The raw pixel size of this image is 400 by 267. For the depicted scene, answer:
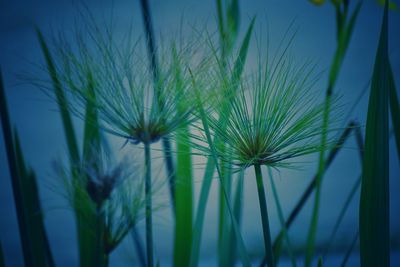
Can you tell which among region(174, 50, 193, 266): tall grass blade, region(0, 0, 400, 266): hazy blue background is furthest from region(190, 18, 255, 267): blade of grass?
region(0, 0, 400, 266): hazy blue background

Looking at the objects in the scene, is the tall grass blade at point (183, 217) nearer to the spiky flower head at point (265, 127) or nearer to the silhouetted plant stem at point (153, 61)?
the silhouetted plant stem at point (153, 61)

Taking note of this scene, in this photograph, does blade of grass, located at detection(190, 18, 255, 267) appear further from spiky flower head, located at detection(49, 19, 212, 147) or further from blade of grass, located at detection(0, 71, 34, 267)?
blade of grass, located at detection(0, 71, 34, 267)

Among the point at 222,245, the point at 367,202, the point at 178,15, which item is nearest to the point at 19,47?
the point at 178,15

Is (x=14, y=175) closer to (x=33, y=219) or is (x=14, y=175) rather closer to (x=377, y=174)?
(x=33, y=219)

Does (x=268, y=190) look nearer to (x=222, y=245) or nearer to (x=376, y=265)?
(x=222, y=245)

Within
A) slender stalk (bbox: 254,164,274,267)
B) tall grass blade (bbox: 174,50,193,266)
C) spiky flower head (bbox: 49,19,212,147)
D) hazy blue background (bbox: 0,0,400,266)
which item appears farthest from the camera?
hazy blue background (bbox: 0,0,400,266)

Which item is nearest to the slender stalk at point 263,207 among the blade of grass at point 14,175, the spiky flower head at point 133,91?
the spiky flower head at point 133,91

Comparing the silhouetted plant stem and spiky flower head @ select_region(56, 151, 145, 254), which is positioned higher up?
the silhouetted plant stem
